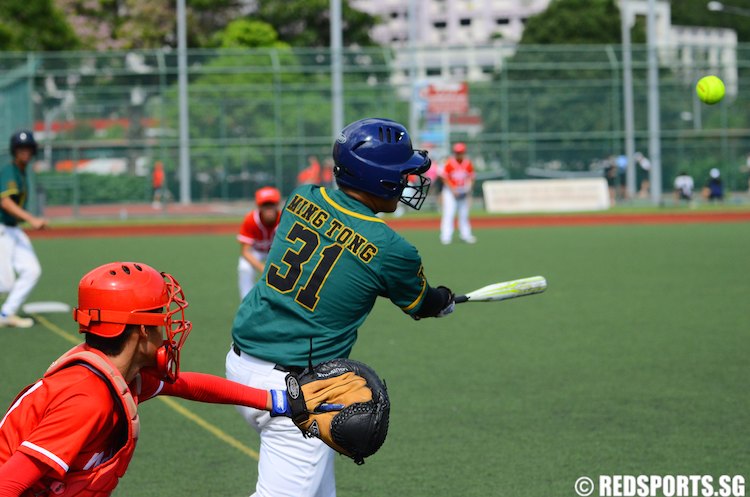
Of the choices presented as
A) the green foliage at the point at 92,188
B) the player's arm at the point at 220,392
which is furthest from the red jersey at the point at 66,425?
the green foliage at the point at 92,188

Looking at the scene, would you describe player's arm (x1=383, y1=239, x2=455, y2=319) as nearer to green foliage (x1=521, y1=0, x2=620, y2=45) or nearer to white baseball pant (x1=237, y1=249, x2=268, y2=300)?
white baseball pant (x1=237, y1=249, x2=268, y2=300)

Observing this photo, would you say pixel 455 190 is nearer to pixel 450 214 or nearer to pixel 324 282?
pixel 450 214

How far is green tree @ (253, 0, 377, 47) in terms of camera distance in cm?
6475

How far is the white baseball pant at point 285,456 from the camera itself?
4.55m

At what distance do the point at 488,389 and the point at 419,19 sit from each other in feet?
380

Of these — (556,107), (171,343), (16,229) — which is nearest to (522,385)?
(171,343)

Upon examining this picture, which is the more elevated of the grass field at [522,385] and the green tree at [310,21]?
the green tree at [310,21]

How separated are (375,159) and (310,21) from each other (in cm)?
6401

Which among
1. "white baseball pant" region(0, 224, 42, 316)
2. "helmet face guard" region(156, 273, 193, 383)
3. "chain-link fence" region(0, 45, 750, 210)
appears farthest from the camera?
"chain-link fence" region(0, 45, 750, 210)

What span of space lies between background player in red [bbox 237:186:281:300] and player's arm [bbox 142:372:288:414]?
698 centimetres

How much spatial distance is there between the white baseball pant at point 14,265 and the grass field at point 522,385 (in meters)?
0.43

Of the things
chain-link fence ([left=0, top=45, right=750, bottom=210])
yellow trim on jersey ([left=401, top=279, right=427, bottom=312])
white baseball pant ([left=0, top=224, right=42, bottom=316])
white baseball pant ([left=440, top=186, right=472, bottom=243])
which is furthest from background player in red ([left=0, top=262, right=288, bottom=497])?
chain-link fence ([left=0, top=45, right=750, bottom=210])

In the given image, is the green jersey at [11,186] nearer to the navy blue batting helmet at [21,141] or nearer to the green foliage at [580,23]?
the navy blue batting helmet at [21,141]

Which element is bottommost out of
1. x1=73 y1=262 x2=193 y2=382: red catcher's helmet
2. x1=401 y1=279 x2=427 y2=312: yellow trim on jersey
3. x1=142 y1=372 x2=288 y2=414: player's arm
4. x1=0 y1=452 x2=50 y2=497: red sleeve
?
x1=0 y1=452 x2=50 y2=497: red sleeve
